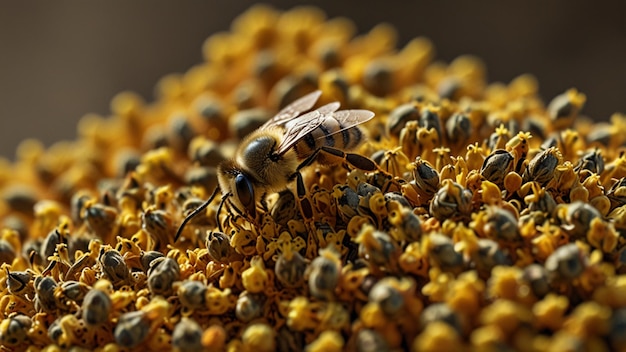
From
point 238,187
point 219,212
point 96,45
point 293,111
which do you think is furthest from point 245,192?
point 96,45

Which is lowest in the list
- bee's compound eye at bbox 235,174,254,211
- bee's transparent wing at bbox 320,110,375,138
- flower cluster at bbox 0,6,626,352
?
flower cluster at bbox 0,6,626,352

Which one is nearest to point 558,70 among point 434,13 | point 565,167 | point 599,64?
point 599,64

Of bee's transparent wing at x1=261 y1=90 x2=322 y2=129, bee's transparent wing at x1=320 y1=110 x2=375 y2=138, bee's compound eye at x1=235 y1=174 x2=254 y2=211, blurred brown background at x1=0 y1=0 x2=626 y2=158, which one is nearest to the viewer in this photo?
bee's compound eye at x1=235 y1=174 x2=254 y2=211

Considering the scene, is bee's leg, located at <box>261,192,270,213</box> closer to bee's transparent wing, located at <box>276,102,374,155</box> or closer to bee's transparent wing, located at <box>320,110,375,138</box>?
bee's transparent wing, located at <box>276,102,374,155</box>

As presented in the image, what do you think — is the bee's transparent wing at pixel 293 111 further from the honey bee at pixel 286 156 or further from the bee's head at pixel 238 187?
the bee's head at pixel 238 187

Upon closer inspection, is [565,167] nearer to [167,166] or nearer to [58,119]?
[167,166]

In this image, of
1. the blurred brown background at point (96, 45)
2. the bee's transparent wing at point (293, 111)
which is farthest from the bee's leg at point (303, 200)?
the blurred brown background at point (96, 45)

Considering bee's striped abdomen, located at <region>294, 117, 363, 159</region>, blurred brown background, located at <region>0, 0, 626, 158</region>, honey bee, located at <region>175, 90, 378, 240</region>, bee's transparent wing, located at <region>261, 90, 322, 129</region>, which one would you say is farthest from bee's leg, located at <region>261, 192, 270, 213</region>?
blurred brown background, located at <region>0, 0, 626, 158</region>
